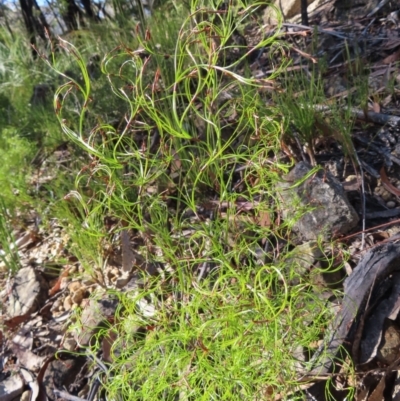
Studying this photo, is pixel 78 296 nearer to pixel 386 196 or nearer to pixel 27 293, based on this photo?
pixel 27 293

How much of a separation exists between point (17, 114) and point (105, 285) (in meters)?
1.82

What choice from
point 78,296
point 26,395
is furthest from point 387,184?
point 26,395

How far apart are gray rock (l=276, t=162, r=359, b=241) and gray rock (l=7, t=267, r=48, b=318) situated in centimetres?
113

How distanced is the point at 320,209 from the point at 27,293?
130 centimetres

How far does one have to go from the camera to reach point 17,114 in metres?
3.54

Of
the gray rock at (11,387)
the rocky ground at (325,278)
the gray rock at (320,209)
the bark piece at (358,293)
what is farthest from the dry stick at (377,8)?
the gray rock at (11,387)

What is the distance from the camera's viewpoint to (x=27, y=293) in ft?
7.69

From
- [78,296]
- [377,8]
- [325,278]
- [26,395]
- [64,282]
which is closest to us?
[325,278]

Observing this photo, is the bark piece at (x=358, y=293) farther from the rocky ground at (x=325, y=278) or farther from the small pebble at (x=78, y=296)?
the small pebble at (x=78, y=296)

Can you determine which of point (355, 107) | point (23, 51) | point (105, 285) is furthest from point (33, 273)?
point (23, 51)

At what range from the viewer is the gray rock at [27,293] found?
2.31m

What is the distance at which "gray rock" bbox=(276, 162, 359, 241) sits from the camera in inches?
72.3

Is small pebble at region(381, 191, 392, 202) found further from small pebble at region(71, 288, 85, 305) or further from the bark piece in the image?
small pebble at region(71, 288, 85, 305)

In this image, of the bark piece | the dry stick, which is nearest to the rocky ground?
the bark piece
